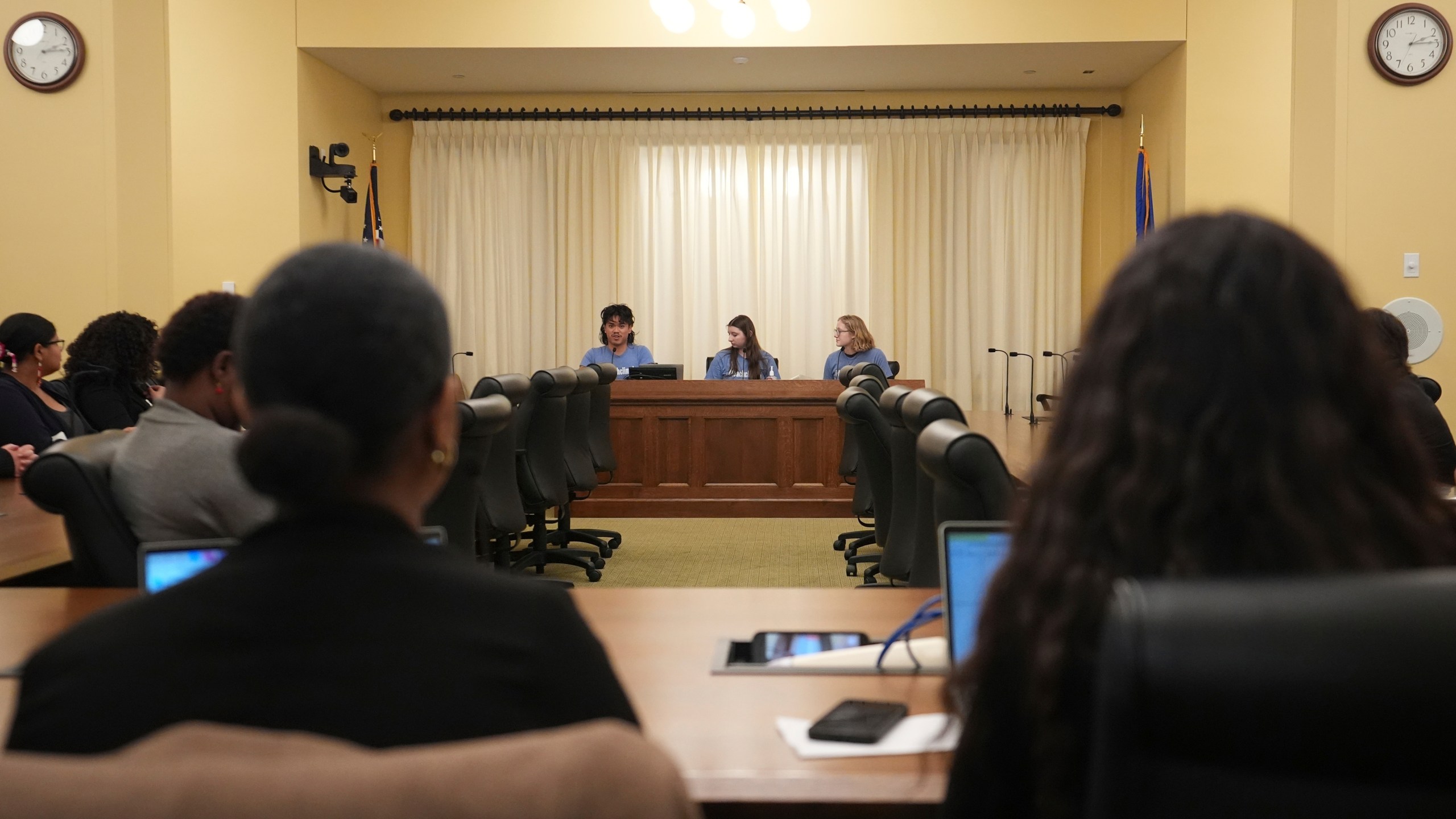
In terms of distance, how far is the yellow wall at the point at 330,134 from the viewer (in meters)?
7.77

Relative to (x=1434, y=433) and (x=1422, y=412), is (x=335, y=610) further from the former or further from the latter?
(x=1434, y=433)

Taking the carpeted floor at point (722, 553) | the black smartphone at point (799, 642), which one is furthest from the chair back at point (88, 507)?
the carpeted floor at point (722, 553)

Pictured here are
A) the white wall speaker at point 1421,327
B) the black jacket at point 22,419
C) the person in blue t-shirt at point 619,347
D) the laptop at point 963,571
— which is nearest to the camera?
the laptop at point 963,571

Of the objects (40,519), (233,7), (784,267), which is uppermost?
(233,7)

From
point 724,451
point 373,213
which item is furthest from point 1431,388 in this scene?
point 373,213

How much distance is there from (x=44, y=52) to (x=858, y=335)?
5209 mm

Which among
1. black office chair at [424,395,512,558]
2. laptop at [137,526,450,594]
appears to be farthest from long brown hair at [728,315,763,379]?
laptop at [137,526,450,594]

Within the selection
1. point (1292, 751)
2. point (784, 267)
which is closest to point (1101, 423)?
point (1292, 751)

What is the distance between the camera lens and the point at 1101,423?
774 millimetres

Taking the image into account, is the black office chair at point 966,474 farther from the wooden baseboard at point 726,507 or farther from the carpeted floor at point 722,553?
the wooden baseboard at point 726,507

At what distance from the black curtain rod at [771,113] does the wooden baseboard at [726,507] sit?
3215mm

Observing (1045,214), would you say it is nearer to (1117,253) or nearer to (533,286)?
(1117,253)

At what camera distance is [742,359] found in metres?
8.07

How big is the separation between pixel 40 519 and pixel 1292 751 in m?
3.14
